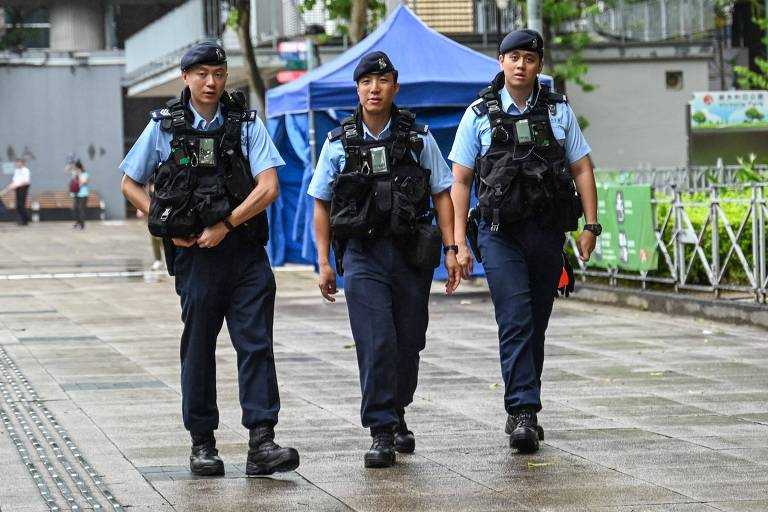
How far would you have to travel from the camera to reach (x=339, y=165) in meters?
6.75

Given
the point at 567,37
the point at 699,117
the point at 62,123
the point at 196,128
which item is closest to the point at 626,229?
the point at 699,117

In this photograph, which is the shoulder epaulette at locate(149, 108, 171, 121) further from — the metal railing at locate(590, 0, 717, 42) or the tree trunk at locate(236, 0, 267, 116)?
the metal railing at locate(590, 0, 717, 42)

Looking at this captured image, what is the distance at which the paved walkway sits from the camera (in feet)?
19.6

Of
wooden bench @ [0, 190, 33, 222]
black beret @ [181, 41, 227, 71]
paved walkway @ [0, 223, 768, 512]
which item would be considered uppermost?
black beret @ [181, 41, 227, 71]

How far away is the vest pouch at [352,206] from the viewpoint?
259 inches

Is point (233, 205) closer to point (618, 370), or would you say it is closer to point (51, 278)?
point (618, 370)

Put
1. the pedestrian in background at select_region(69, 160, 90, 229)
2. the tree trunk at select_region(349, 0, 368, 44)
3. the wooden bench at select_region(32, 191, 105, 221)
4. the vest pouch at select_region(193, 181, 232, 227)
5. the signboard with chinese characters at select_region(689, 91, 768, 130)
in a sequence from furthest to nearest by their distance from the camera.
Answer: the wooden bench at select_region(32, 191, 105, 221) < the pedestrian in background at select_region(69, 160, 90, 229) < the signboard with chinese characters at select_region(689, 91, 768, 130) < the tree trunk at select_region(349, 0, 368, 44) < the vest pouch at select_region(193, 181, 232, 227)

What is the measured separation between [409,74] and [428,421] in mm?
8501

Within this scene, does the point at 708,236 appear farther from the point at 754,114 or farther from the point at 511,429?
the point at 754,114

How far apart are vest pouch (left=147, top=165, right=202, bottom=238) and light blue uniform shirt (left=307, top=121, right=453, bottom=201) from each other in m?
0.64

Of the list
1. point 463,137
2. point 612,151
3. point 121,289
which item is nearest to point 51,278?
point 121,289

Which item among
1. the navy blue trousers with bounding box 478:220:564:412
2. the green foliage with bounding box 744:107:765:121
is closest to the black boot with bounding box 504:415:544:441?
the navy blue trousers with bounding box 478:220:564:412

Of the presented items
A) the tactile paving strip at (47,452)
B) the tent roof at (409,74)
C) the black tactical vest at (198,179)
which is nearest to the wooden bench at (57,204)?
the tent roof at (409,74)

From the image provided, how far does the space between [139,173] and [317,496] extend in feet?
5.24
